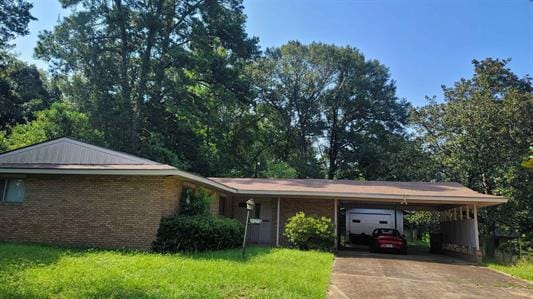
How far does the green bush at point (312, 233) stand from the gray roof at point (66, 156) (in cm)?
573

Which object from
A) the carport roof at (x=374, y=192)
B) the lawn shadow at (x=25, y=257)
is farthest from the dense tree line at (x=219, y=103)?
the lawn shadow at (x=25, y=257)

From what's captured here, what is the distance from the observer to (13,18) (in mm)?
25672

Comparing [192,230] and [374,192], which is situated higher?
[374,192]

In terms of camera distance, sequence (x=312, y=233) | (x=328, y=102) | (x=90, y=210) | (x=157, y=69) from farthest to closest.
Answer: (x=328, y=102) < (x=157, y=69) < (x=312, y=233) < (x=90, y=210)

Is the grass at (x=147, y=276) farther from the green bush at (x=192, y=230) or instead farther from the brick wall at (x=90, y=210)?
the brick wall at (x=90, y=210)

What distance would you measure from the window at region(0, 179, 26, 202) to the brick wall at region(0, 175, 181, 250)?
19cm

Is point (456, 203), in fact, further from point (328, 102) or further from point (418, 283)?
point (328, 102)

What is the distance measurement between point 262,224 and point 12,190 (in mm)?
9530

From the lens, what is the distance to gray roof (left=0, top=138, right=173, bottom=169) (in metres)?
12.6

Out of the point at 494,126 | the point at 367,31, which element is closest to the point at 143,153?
the point at 367,31

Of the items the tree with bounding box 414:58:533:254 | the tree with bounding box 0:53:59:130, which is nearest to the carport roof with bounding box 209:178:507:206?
the tree with bounding box 414:58:533:254

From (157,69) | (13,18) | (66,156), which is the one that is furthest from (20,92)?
(66,156)

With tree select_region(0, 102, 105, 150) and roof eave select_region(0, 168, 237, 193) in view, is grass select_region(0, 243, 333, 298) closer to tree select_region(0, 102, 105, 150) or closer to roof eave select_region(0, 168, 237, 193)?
roof eave select_region(0, 168, 237, 193)

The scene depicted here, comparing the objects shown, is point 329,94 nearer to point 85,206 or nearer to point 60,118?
point 60,118
